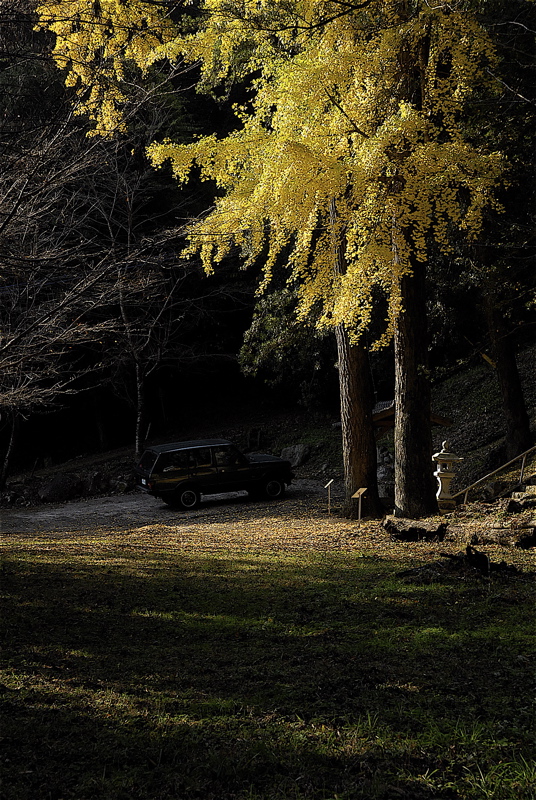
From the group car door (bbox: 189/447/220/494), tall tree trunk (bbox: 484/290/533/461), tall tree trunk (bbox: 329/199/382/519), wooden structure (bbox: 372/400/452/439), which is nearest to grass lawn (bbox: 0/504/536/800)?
tall tree trunk (bbox: 329/199/382/519)

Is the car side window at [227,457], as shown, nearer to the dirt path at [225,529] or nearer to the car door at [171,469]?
the car door at [171,469]

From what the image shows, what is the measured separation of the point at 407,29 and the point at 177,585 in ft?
24.2

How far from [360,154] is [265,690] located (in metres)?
7.10

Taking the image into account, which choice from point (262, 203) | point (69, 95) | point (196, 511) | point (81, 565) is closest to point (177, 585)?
point (81, 565)

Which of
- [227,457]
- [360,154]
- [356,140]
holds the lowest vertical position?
[227,457]

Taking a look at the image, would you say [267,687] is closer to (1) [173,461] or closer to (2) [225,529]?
(2) [225,529]

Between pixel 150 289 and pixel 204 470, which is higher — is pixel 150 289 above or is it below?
above

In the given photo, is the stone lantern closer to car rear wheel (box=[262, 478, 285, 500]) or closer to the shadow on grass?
car rear wheel (box=[262, 478, 285, 500])

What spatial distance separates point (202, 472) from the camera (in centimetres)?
1712

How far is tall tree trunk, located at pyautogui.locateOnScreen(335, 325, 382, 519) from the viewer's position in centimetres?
1312

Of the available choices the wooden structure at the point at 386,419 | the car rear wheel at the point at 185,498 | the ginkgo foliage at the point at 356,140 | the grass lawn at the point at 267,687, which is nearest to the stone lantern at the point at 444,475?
the wooden structure at the point at 386,419

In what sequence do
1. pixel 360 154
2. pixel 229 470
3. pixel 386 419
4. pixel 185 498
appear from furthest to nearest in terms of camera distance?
pixel 229 470, pixel 185 498, pixel 386 419, pixel 360 154

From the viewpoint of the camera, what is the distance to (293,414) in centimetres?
2866

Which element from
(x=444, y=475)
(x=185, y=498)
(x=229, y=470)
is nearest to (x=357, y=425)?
(x=444, y=475)
